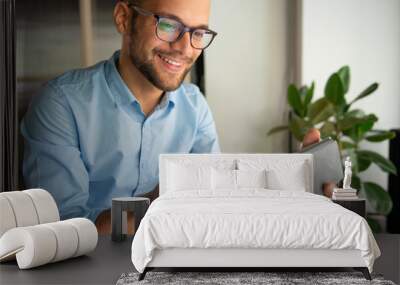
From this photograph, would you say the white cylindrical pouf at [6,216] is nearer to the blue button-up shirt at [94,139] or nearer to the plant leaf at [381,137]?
the blue button-up shirt at [94,139]

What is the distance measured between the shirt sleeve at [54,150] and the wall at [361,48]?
237 cm

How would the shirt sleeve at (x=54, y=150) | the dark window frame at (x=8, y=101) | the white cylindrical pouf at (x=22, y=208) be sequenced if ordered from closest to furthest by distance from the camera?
the white cylindrical pouf at (x=22, y=208), the dark window frame at (x=8, y=101), the shirt sleeve at (x=54, y=150)

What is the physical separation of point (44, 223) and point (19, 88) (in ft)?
5.03

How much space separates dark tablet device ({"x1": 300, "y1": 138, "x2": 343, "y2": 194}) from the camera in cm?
643

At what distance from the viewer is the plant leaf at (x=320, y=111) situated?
705 cm

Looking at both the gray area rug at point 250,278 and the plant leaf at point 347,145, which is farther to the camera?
the plant leaf at point 347,145

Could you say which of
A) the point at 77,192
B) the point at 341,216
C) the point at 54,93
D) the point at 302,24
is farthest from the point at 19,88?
the point at 341,216

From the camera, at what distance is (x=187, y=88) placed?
→ 6.80 metres

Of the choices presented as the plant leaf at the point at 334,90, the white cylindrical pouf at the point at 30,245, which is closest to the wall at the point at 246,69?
the plant leaf at the point at 334,90

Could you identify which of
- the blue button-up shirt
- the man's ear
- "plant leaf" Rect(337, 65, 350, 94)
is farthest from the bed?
"plant leaf" Rect(337, 65, 350, 94)

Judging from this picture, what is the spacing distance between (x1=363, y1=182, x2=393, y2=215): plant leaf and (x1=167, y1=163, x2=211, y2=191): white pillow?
6.89 feet

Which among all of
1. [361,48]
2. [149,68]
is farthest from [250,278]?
[361,48]

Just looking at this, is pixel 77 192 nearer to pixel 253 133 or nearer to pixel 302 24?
pixel 253 133

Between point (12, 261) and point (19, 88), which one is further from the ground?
point (19, 88)
